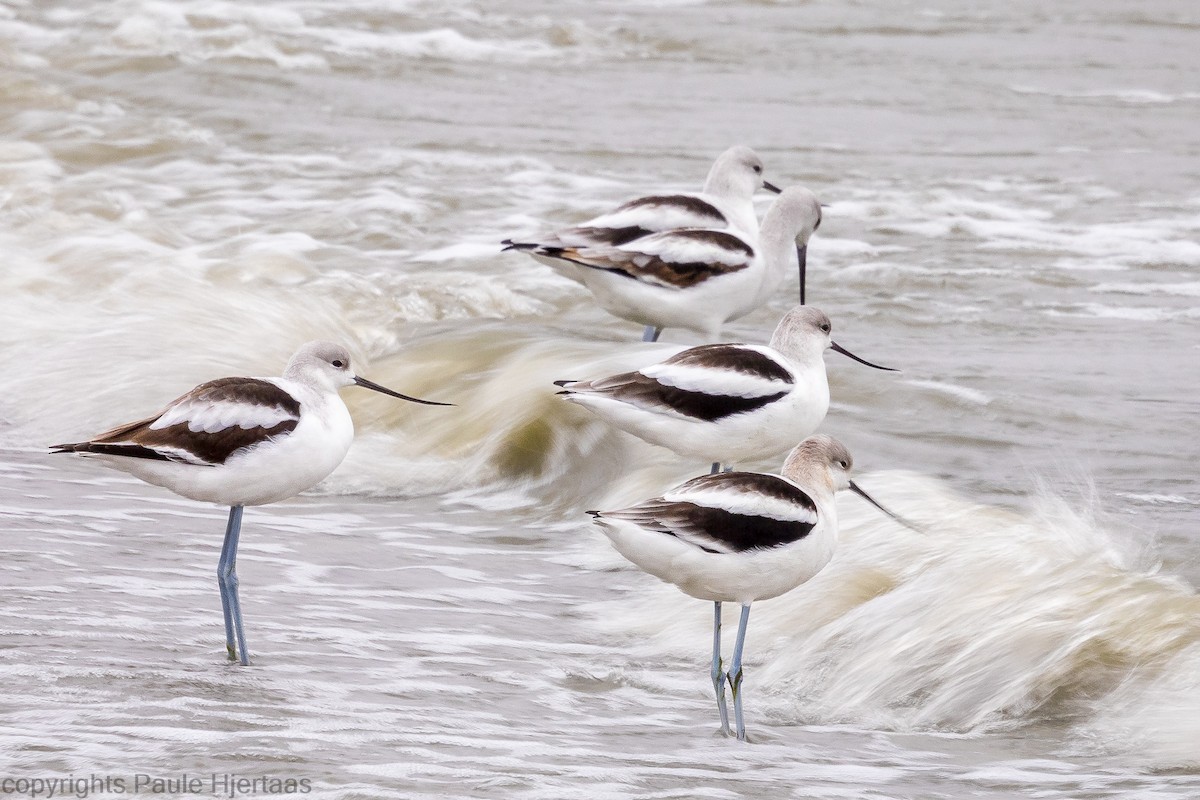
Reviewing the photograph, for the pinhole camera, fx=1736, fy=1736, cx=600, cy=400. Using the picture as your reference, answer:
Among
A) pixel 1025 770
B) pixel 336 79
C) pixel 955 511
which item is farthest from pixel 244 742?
pixel 336 79

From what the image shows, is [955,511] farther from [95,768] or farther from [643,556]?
[95,768]

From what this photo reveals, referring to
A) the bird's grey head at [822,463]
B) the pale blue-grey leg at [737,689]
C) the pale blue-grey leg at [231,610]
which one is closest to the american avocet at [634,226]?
the bird's grey head at [822,463]

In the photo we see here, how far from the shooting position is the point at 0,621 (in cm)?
557

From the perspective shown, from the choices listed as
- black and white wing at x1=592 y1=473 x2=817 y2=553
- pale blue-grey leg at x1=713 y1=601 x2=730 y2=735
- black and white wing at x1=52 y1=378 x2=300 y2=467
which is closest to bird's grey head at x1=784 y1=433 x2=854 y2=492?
black and white wing at x1=592 y1=473 x2=817 y2=553

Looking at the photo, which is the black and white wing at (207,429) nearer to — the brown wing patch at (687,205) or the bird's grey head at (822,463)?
the bird's grey head at (822,463)

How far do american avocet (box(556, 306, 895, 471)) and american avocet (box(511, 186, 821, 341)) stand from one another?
1.66 metres

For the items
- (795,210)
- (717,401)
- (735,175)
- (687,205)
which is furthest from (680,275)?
(717,401)

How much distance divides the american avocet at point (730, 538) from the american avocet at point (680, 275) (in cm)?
303

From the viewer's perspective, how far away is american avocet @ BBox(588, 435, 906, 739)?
5.05 metres

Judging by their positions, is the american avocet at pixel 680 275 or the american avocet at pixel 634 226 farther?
the american avocet at pixel 634 226

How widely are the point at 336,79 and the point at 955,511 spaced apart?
13.1m

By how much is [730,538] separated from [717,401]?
135 cm

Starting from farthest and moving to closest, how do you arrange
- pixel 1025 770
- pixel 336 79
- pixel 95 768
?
pixel 336 79 < pixel 1025 770 < pixel 95 768

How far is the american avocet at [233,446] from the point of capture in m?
5.29
